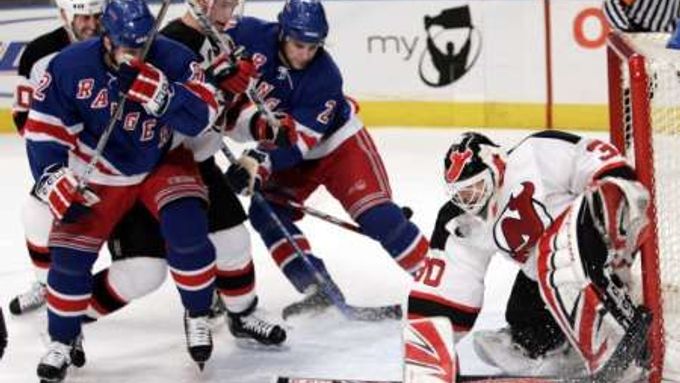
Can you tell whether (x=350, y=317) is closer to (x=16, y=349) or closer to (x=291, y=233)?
(x=291, y=233)

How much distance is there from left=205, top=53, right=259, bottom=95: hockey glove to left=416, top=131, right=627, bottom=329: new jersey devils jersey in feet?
2.42

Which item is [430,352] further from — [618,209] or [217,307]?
[217,307]

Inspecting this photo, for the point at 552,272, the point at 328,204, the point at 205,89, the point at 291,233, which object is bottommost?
the point at 328,204

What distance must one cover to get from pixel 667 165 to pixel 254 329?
3.61 feet

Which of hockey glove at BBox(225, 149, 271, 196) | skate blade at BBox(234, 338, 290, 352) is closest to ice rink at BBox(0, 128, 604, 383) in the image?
skate blade at BBox(234, 338, 290, 352)

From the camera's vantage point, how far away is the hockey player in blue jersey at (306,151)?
377 cm

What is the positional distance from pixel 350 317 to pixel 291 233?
0.28 meters

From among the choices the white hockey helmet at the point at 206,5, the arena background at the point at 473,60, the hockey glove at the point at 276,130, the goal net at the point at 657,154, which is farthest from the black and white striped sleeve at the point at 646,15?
the arena background at the point at 473,60

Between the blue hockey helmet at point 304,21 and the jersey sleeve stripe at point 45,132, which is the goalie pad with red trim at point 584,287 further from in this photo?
the jersey sleeve stripe at point 45,132

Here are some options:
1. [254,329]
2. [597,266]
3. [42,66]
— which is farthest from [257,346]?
[597,266]

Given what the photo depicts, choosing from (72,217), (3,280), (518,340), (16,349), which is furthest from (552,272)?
(3,280)

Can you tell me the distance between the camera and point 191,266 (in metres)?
3.39

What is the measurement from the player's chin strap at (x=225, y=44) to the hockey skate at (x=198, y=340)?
1.89ft

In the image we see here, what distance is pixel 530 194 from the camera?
9.76 feet
